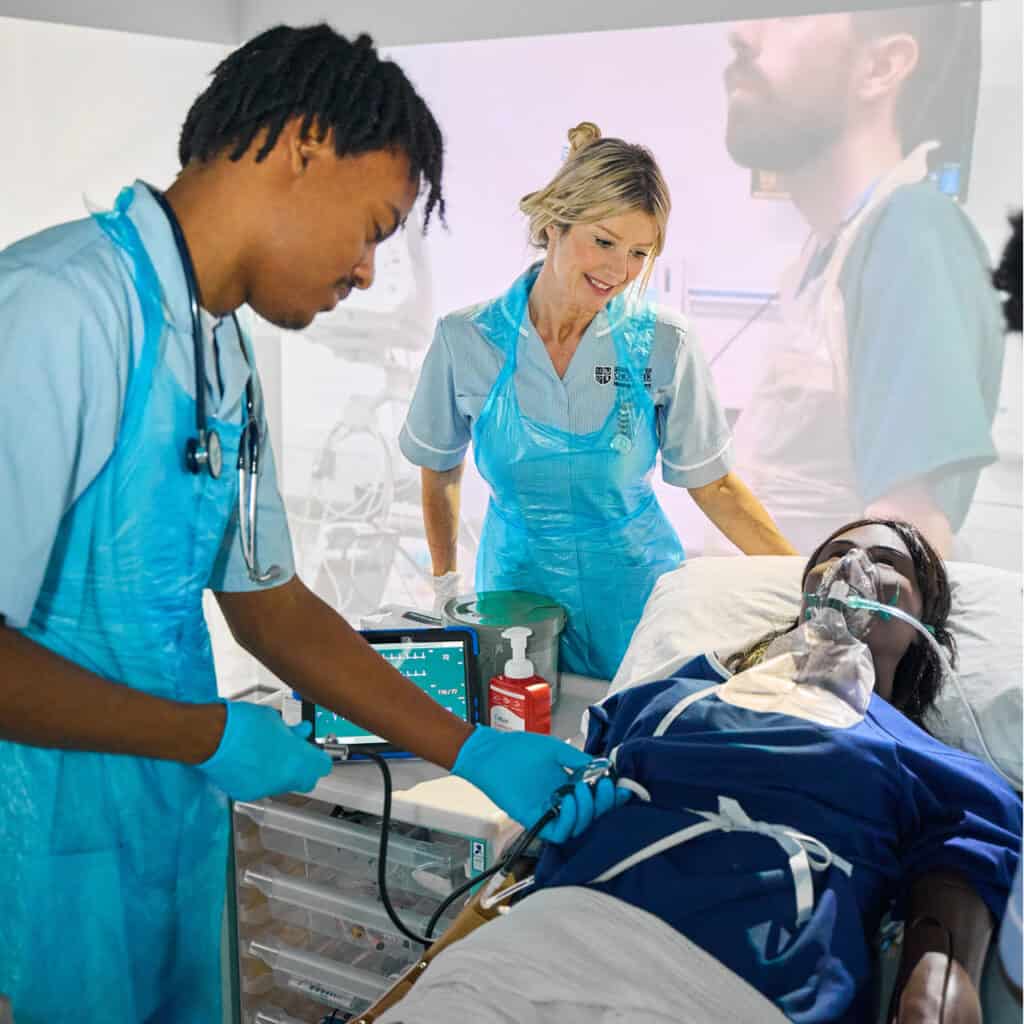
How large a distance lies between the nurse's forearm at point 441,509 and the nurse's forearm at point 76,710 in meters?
1.45

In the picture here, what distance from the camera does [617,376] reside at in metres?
2.28

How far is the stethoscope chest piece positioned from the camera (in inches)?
44.5

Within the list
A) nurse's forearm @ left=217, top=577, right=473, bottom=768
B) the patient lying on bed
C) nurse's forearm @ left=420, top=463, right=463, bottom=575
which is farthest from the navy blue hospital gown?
nurse's forearm @ left=420, top=463, right=463, bottom=575

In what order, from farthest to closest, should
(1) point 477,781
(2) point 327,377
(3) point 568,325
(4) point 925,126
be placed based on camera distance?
(2) point 327,377 < (4) point 925,126 < (3) point 568,325 < (1) point 477,781

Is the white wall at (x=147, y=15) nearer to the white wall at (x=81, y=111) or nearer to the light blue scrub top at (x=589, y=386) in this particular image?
the white wall at (x=81, y=111)

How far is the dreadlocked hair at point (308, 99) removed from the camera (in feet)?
3.51

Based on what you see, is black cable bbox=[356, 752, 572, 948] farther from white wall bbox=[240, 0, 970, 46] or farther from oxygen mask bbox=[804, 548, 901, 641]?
white wall bbox=[240, 0, 970, 46]

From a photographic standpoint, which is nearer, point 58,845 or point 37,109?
point 58,845

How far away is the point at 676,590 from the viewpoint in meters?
2.07

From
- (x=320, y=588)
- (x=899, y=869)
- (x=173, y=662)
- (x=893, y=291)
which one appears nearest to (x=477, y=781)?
(x=173, y=662)

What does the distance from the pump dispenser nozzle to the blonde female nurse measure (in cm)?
53

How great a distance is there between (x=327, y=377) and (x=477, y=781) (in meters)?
2.61

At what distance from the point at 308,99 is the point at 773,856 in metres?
0.97

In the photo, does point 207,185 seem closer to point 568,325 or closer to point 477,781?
point 477,781
